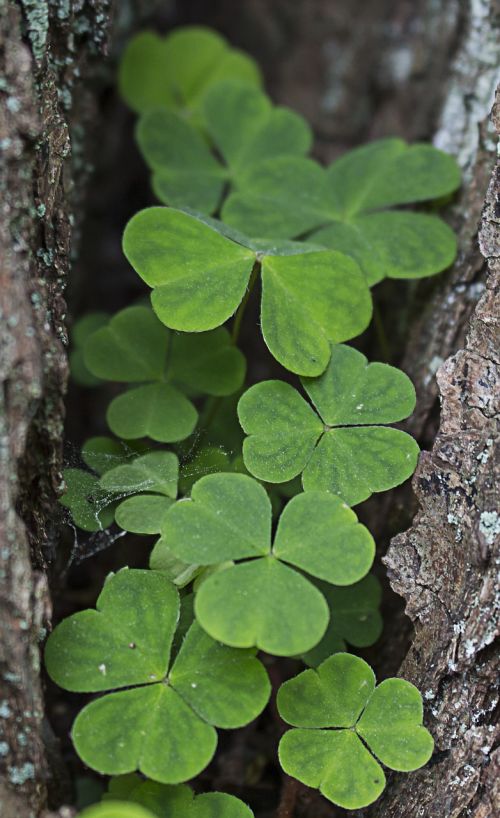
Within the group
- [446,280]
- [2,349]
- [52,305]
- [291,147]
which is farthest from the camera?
[291,147]

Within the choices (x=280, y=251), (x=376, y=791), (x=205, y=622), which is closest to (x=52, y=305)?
(x=280, y=251)

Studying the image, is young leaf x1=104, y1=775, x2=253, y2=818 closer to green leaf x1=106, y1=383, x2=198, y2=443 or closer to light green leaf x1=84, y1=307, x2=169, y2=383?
green leaf x1=106, y1=383, x2=198, y2=443

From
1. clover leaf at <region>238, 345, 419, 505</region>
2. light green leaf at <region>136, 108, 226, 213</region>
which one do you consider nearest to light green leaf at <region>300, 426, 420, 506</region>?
clover leaf at <region>238, 345, 419, 505</region>

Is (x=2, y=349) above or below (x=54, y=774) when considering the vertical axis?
above

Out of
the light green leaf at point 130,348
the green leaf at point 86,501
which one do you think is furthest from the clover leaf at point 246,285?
the green leaf at point 86,501

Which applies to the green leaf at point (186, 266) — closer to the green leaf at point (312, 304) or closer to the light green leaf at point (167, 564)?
the green leaf at point (312, 304)

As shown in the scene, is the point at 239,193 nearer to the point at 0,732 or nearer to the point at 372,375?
the point at 372,375

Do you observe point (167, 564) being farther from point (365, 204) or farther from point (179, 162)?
point (179, 162)
